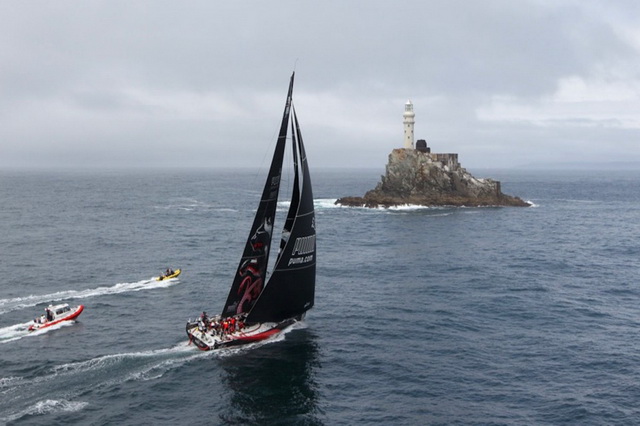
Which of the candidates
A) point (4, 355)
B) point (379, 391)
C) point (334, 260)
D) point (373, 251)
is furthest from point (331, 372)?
point (373, 251)

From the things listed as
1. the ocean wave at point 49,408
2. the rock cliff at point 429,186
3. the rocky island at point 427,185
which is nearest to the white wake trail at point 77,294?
the ocean wave at point 49,408

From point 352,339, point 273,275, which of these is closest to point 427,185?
point 352,339

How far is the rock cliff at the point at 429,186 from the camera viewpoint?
11925cm

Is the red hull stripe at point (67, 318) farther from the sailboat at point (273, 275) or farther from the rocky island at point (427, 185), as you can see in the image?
the rocky island at point (427, 185)

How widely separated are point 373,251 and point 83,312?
37.1 meters

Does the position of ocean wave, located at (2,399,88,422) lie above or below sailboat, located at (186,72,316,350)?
below

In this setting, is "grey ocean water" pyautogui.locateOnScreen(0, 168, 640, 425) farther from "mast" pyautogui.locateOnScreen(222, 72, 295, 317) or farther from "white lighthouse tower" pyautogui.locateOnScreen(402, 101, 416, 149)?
"white lighthouse tower" pyautogui.locateOnScreen(402, 101, 416, 149)

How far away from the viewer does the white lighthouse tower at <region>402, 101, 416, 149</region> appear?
126 m

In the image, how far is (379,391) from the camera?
101 feet

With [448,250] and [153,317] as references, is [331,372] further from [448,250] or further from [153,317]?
[448,250]

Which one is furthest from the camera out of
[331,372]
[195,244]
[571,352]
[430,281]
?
[195,244]

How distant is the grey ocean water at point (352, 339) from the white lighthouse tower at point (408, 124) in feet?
167

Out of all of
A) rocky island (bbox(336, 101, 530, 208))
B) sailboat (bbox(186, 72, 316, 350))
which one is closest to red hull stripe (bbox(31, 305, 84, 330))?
sailboat (bbox(186, 72, 316, 350))

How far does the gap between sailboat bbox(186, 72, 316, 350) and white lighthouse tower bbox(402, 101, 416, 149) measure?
3594 inches
